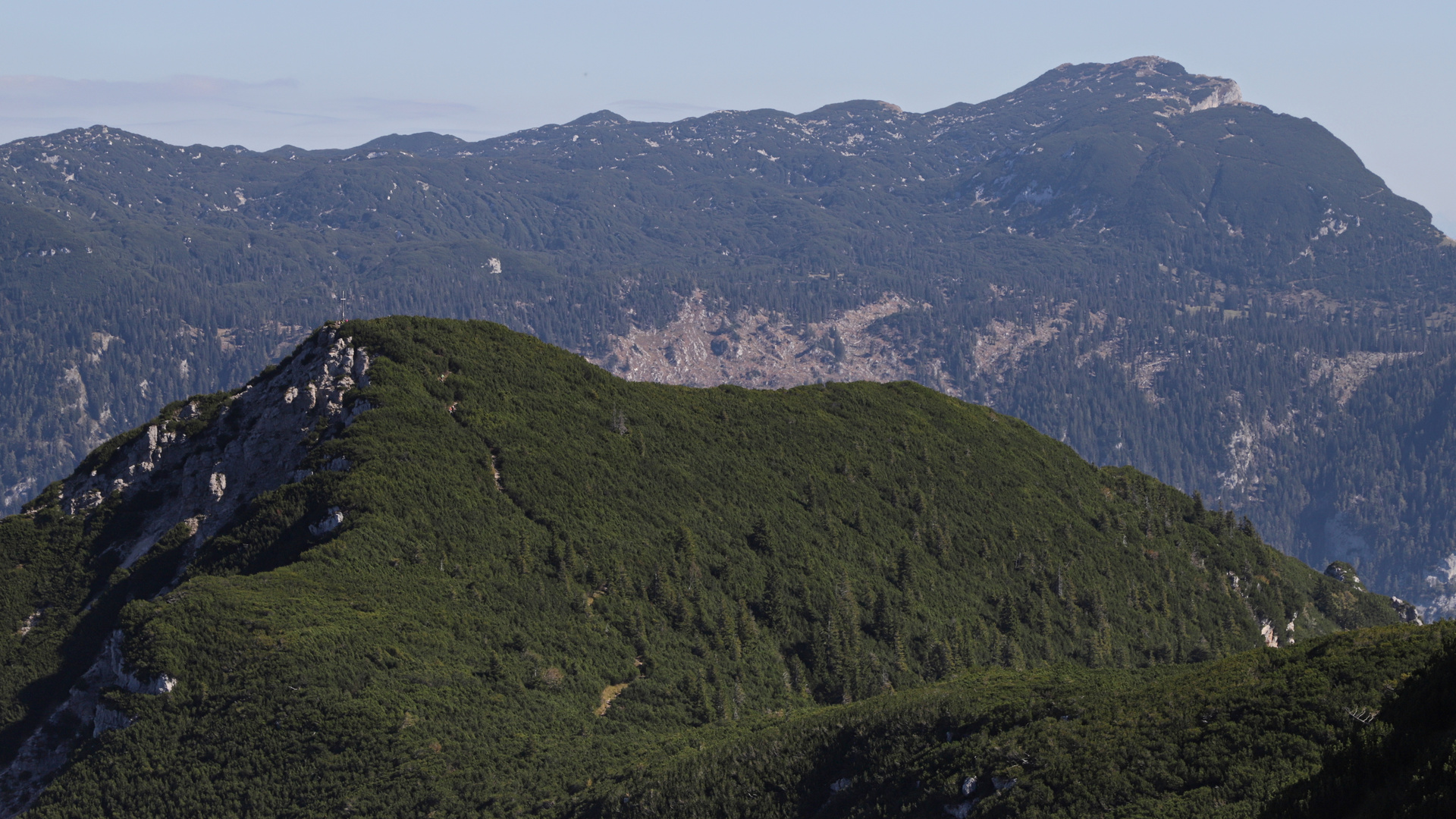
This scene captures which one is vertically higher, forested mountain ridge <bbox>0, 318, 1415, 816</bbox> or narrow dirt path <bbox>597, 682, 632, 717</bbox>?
forested mountain ridge <bbox>0, 318, 1415, 816</bbox>

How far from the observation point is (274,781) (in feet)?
441

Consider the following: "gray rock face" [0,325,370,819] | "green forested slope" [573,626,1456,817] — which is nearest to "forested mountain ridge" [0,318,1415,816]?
"gray rock face" [0,325,370,819]

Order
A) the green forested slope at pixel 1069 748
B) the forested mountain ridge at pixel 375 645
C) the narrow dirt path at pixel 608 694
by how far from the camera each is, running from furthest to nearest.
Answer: the narrow dirt path at pixel 608 694, the forested mountain ridge at pixel 375 645, the green forested slope at pixel 1069 748

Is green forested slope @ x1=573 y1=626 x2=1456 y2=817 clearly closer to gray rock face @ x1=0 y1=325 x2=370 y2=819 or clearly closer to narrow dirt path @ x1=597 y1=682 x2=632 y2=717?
narrow dirt path @ x1=597 y1=682 x2=632 y2=717

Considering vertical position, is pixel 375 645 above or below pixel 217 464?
below

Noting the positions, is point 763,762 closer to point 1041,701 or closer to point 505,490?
point 1041,701

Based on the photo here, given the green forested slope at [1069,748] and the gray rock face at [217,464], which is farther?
the gray rock face at [217,464]

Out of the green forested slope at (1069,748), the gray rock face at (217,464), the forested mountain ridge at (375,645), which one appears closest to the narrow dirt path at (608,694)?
the forested mountain ridge at (375,645)

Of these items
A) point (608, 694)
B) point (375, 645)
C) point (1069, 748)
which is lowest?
point (608, 694)

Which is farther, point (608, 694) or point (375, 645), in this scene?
point (608, 694)

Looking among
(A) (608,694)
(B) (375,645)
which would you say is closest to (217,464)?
(B) (375,645)

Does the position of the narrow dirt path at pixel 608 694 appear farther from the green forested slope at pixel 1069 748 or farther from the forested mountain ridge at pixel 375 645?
the green forested slope at pixel 1069 748

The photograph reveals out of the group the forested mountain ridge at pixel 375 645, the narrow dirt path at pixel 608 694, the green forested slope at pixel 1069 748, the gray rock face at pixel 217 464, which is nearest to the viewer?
the green forested slope at pixel 1069 748

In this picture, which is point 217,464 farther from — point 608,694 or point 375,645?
point 608,694
